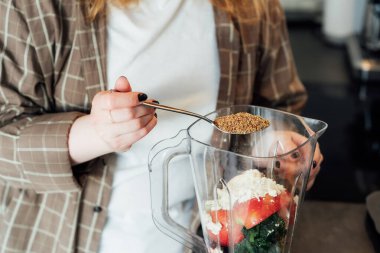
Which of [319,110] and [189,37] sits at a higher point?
[189,37]

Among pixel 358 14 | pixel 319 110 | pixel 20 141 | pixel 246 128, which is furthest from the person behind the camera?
pixel 358 14

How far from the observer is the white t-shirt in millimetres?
733

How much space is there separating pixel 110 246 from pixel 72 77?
0.24m

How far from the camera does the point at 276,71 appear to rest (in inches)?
35.0

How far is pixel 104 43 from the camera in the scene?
2.36ft

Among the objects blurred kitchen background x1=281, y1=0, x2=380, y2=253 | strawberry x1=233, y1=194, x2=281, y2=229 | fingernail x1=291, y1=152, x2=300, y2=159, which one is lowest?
blurred kitchen background x1=281, y1=0, x2=380, y2=253

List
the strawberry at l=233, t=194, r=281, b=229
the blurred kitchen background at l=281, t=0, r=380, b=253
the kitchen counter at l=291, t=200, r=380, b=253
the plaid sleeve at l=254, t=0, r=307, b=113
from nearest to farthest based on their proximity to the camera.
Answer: the strawberry at l=233, t=194, r=281, b=229 → the kitchen counter at l=291, t=200, r=380, b=253 → the plaid sleeve at l=254, t=0, r=307, b=113 → the blurred kitchen background at l=281, t=0, r=380, b=253

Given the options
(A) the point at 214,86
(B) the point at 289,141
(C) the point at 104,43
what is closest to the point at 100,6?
(C) the point at 104,43

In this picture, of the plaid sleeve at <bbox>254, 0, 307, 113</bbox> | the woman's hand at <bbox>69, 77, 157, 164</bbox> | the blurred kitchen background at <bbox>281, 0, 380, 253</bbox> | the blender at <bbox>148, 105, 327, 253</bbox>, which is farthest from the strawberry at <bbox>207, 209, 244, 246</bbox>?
the blurred kitchen background at <bbox>281, 0, 380, 253</bbox>

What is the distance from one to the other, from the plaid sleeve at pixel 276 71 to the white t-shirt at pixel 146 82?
15 centimetres

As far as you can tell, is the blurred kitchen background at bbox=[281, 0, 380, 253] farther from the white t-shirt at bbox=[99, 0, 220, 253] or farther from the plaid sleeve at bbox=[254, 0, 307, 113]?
the white t-shirt at bbox=[99, 0, 220, 253]

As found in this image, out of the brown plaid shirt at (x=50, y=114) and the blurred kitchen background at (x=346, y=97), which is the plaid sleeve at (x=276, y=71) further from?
the blurred kitchen background at (x=346, y=97)

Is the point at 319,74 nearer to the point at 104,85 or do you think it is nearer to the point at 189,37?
the point at 189,37

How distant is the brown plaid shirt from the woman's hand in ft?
0.15
